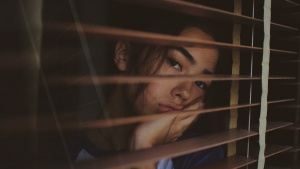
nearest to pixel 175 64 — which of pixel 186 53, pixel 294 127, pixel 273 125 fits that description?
pixel 186 53

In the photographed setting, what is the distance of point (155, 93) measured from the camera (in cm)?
112

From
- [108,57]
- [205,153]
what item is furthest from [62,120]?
[205,153]

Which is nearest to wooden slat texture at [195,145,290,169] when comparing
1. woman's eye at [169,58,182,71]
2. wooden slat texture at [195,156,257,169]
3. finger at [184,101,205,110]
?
wooden slat texture at [195,156,257,169]

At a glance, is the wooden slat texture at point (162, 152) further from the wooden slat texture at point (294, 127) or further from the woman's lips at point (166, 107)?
the wooden slat texture at point (294, 127)

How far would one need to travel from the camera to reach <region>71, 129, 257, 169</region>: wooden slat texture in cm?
91

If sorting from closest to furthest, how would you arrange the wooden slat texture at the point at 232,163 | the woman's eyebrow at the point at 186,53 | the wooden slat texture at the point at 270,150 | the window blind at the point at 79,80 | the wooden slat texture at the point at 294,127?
the window blind at the point at 79,80
the woman's eyebrow at the point at 186,53
the wooden slat texture at the point at 232,163
the wooden slat texture at the point at 270,150
the wooden slat texture at the point at 294,127

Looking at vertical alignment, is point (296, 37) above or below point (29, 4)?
above

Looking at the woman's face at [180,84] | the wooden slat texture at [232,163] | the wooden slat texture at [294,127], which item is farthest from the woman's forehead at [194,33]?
the wooden slat texture at [294,127]

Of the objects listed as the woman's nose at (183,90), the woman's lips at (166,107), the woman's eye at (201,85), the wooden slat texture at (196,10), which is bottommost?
the woman's lips at (166,107)

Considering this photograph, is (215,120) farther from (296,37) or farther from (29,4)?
(29,4)

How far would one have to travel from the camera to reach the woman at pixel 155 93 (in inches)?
42.1

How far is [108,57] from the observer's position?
3.47ft

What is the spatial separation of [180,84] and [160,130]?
7.0 inches

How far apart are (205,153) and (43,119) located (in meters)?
0.70
